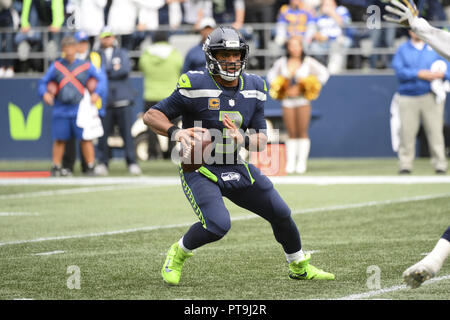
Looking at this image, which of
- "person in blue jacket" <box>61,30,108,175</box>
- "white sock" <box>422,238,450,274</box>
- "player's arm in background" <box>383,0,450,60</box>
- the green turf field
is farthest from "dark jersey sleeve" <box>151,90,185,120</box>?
"person in blue jacket" <box>61,30,108,175</box>

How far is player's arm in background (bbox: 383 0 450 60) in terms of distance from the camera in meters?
6.34

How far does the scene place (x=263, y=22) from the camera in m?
21.1

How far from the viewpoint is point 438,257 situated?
6.05 m

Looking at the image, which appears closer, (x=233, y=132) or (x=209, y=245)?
(x=233, y=132)

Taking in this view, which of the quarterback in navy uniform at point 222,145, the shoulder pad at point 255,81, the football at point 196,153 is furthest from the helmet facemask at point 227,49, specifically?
the football at point 196,153

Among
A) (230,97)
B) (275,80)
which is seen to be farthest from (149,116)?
(275,80)

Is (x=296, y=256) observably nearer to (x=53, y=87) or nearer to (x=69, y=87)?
(x=69, y=87)

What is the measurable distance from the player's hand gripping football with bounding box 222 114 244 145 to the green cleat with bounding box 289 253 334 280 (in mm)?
932

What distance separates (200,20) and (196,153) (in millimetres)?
13142

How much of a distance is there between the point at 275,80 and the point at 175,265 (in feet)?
31.8

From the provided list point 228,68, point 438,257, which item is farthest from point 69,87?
point 438,257

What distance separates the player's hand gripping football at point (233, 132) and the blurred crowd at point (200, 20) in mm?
12252

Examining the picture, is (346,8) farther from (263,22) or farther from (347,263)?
(347,263)

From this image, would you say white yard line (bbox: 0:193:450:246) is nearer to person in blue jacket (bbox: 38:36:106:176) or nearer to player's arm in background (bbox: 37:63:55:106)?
person in blue jacket (bbox: 38:36:106:176)
